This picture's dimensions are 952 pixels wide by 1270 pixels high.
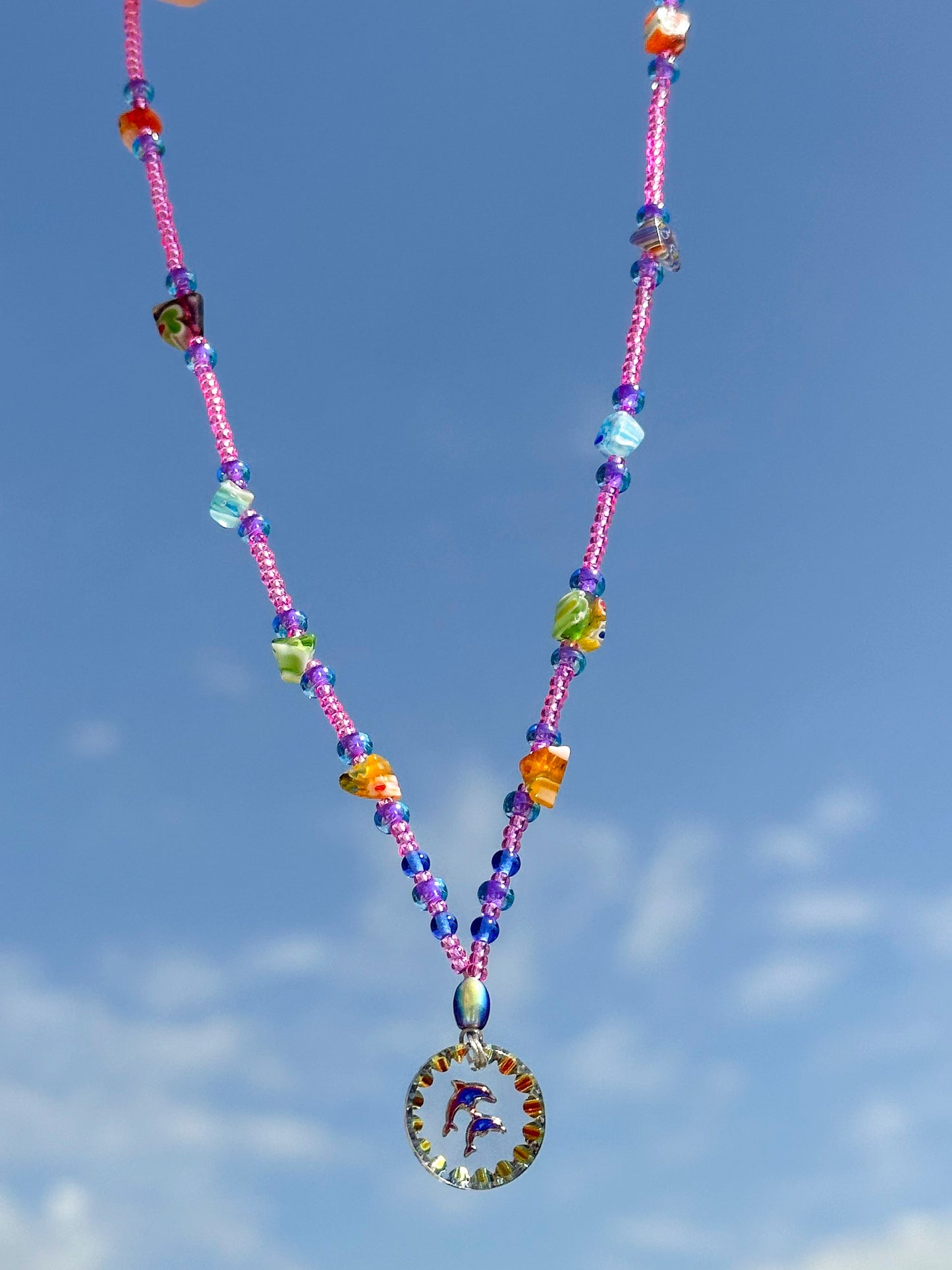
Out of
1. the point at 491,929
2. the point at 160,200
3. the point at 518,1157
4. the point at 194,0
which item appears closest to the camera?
the point at 518,1157

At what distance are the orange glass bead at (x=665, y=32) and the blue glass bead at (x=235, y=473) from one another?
230 cm

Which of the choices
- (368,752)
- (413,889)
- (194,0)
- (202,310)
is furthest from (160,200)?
(413,889)

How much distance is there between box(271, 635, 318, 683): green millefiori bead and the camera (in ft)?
16.5

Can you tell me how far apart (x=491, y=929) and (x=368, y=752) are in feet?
2.30

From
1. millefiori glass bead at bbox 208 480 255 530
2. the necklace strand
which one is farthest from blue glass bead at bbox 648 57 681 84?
millefiori glass bead at bbox 208 480 255 530

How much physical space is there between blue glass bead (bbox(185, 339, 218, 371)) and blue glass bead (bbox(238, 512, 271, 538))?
24.7 inches

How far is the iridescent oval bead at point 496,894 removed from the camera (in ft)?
15.3

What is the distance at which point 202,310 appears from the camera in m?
5.58

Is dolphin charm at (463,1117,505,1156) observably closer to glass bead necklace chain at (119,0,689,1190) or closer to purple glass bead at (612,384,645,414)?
glass bead necklace chain at (119,0,689,1190)

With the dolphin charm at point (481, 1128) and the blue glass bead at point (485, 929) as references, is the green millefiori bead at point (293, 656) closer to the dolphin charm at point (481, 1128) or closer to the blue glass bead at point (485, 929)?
the blue glass bead at point (485, 929)

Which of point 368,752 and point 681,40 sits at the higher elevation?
point 681,40

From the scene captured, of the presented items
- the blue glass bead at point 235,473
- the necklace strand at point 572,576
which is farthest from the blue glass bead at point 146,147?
the blue glass bead at point 235,473

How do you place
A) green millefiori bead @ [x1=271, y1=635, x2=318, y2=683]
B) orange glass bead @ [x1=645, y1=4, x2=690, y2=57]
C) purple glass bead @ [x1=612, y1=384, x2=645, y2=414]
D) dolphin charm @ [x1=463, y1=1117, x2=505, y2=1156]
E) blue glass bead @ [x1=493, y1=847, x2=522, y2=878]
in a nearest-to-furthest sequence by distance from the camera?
dolphin charm @ [x1=463, y1=1117, x2=505, y2=1156]
blue glass bead @ [x1=493, y1=847, x2=522, y2=878]
green millefiori bead @ [x1=271, y1=635, x2=318, y2=683]
purple glass bead @ [x1=612, y1=384, x2=645, y2=414]
orange glass bead @ [x1=645, y1=4, x2=690, y2=57]

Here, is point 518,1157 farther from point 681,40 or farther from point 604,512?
point 681,40
